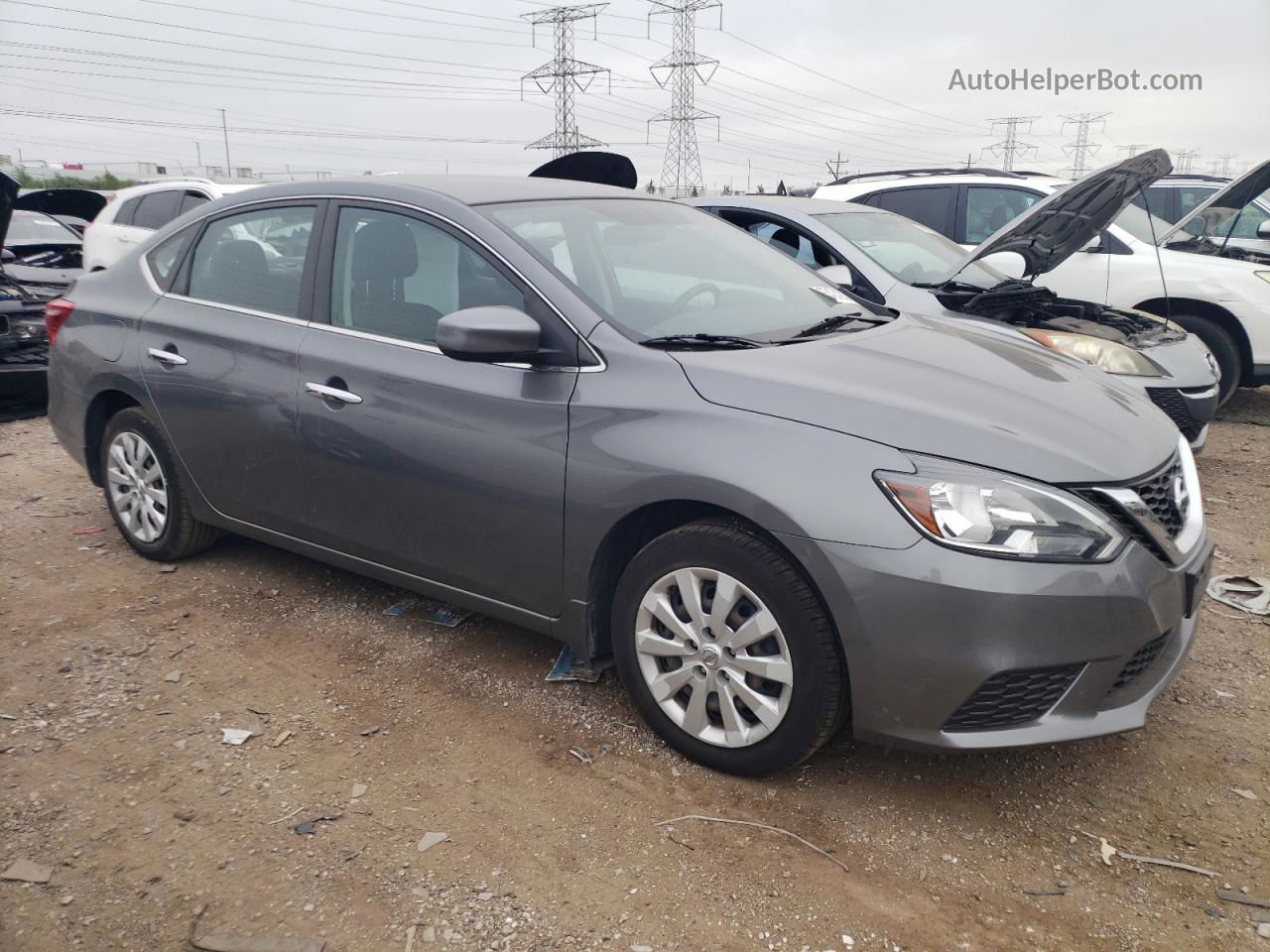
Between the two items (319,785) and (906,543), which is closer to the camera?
(906,543)

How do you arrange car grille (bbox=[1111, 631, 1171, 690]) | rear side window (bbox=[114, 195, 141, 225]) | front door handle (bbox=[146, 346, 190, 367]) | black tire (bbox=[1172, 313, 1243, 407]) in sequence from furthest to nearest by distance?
rear side window (bbox=[114, 195, 141, 225]), black tire (bbox=[1172, 313, 1243, 407]), front door handle (bbox=[146, 346, 190, 367]), car grille (bbox=[1111, 631, 1171, 690])

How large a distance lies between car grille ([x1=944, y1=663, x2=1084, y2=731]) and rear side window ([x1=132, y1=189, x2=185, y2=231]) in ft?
30.5

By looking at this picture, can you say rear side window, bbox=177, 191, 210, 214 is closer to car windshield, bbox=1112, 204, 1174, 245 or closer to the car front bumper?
car windshield, bbox=1112, 204, 1174, 245

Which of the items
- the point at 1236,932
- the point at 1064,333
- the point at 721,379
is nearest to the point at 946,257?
the point at 1064,333

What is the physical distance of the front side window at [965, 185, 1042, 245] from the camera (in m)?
7.74

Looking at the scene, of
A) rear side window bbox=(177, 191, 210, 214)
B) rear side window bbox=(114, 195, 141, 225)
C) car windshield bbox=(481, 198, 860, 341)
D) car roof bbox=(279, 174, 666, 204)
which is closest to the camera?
car windshield bbox=(481, 198, 860, 341)

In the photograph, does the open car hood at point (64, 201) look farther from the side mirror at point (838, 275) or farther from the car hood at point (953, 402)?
the car hood at point (953, 402)

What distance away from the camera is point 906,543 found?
2414 mm

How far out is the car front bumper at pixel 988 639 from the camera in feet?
7.82

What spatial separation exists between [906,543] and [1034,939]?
3.04 ft

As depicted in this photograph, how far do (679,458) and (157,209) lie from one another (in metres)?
8.89

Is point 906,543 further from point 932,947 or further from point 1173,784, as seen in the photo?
point 1173,784

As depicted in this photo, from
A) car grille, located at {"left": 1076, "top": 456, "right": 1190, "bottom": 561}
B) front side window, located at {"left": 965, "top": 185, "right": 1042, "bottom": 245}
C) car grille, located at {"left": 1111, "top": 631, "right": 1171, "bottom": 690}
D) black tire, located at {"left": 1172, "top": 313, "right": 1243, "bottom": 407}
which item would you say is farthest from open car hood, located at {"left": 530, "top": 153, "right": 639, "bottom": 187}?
black tire, located at {"left": 1172, "top": 313, "right": 1243, "bottom": 407}

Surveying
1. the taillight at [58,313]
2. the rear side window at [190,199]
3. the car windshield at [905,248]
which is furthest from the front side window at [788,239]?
the rear side window at [190,199]
